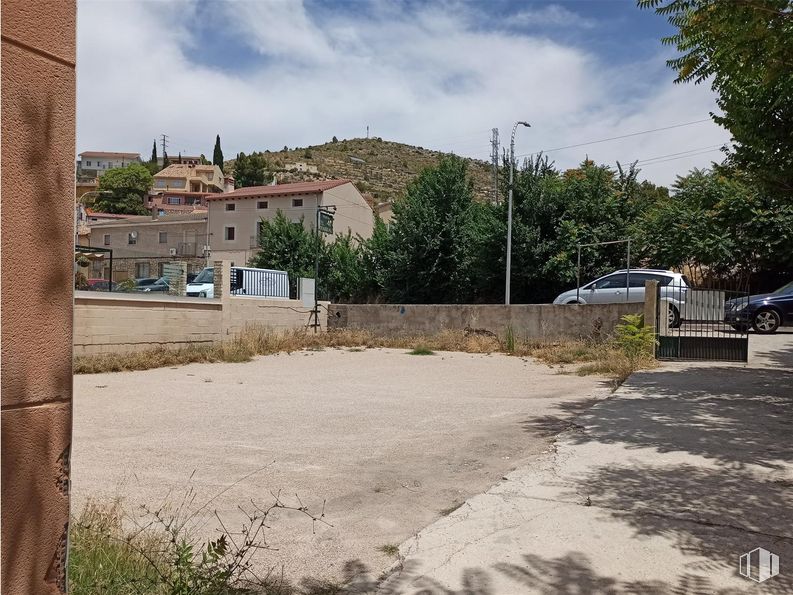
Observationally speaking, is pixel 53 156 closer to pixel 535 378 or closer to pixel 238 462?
pixel 238 462

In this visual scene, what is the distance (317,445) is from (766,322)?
548 inches

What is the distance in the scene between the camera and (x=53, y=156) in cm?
224

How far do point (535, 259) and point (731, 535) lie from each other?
24241mm

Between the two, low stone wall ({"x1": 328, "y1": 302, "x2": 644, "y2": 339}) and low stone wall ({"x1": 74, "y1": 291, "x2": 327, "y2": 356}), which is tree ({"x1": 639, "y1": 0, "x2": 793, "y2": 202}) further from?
low stone wall ({"x1": 74, "y1": 291, "x2": 327, "y2": 356})

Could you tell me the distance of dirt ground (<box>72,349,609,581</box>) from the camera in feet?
13.9

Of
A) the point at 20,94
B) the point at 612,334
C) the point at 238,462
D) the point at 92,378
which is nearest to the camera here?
the point at 20,94

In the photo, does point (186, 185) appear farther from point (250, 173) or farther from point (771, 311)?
point (771, 311)

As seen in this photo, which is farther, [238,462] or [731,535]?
[238,462]

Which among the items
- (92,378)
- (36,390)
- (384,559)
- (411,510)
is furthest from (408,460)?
(92,378)

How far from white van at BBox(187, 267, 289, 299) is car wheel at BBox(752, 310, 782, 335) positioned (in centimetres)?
1421

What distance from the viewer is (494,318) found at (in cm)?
1989

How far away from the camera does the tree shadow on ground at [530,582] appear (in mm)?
3051

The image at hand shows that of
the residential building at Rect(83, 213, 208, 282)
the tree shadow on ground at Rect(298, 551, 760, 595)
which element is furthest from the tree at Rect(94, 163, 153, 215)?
the tree shadow on ground at Rect(298, 551, 760, 595)

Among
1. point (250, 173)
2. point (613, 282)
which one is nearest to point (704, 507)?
point (613, 282)
